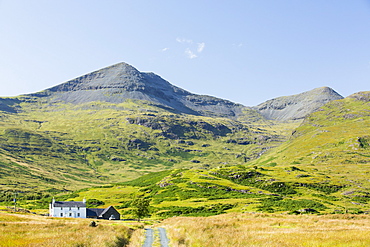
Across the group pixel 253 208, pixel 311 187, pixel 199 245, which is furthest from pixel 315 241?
pixel 311 187

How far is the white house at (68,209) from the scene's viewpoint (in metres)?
134

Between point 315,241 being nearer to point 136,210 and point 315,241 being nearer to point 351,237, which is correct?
point 351,237

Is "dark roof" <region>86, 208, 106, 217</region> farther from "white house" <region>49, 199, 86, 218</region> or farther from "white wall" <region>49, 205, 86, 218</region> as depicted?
"white house" <region>49, 199, 86, 218</region>

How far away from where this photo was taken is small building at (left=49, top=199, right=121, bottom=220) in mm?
129000

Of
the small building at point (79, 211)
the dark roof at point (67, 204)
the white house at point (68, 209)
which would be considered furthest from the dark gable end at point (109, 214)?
the dark roof at point (67, 204)

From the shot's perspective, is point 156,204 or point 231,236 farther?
point 156,204

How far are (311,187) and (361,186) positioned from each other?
27.2 meters

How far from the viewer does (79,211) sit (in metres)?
134

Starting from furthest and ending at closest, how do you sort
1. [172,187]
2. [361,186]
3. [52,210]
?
[172,187] → [361,186] → [52,210]

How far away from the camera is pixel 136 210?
102m

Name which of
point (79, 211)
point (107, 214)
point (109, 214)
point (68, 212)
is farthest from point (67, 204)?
point (109, 214)

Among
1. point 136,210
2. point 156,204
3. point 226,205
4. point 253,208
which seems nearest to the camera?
point 136,210

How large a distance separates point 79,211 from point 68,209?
706 cm

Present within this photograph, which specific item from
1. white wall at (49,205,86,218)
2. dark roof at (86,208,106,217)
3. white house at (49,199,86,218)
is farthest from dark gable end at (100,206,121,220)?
white house at (49,199,86,218)
